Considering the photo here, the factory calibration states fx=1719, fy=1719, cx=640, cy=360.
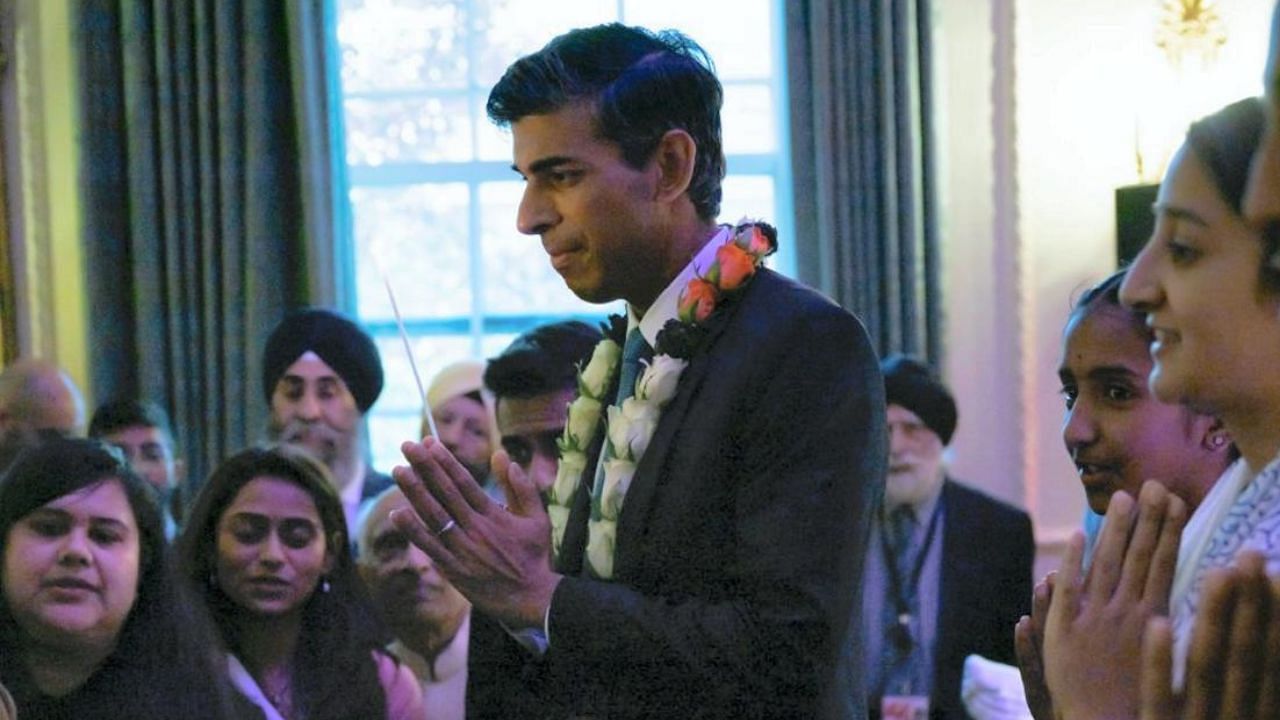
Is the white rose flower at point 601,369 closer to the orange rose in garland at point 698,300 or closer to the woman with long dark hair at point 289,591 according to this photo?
the orange rose in garland at point 698,300

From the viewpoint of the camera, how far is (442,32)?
238 inches

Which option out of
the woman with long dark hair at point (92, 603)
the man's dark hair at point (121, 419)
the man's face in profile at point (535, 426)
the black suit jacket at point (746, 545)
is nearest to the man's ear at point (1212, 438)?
the black suit jacket at point (746, 545)

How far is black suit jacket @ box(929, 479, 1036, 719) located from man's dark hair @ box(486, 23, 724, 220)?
2.04 metres

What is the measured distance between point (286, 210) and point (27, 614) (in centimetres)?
332

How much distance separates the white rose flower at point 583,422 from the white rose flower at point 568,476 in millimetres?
14

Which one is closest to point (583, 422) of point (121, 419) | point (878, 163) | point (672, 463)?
point (672, 463)

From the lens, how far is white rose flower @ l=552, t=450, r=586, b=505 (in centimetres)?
194

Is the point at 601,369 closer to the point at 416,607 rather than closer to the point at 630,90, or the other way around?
the point at 630,90

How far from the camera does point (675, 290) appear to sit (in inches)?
Answer: 71.2

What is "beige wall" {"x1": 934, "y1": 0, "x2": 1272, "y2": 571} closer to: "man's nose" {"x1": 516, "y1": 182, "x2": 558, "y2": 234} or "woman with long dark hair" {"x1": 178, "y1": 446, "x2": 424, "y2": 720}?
"woman with long dark hair" {"x1": 178, "y1": 446, "x2": 424, "y2": 720}

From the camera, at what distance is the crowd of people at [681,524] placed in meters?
1.10

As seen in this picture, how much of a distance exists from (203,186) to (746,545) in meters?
4.40

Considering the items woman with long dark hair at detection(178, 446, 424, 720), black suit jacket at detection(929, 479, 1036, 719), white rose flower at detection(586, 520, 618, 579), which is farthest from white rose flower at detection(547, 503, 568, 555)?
black suit jacket at detection(929, 479, 1036, 719)

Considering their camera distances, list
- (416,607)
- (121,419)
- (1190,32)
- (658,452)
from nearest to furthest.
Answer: (658,452), (416,607), (121,419), (1190,32)
